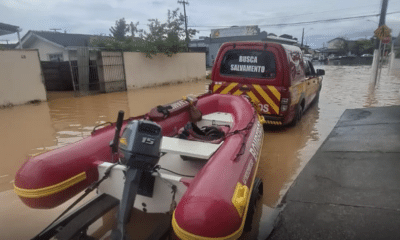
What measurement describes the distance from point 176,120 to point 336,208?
2350 millimetres

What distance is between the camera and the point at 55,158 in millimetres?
2471

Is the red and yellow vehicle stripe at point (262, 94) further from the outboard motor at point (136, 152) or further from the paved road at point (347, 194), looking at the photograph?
the outboard motor at point (136, 152)

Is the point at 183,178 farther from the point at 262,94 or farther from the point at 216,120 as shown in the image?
the point at 262,94

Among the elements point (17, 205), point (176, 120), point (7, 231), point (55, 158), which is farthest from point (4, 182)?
point (176, 120)

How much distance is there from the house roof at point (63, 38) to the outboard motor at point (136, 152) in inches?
992

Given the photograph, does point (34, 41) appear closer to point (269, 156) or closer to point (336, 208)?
point (269, 156)

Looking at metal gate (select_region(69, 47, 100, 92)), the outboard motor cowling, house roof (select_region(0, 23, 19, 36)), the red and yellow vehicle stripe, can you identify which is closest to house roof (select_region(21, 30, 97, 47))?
house roof (select_region(0, 23, 19, 36))

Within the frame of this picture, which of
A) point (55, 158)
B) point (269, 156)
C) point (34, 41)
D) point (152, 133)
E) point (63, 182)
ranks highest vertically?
point (34, 41)

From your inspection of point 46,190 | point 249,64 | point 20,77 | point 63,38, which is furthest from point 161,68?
point 63,38

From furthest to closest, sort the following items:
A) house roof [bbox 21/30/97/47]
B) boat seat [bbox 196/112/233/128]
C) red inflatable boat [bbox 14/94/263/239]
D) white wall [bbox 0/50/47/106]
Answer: house roof [bbox 21/30/97/47], white wall [bbox 0/50/47/106], boat seat [bbox 196/112/233/128], red inflatable boat [bbox 14/94/263/239]

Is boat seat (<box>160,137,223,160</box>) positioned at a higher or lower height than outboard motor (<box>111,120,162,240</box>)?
lower

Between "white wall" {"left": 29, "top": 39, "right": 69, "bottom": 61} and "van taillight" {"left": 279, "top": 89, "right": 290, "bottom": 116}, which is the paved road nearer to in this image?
"van taillight" {"left": 279, "top": 89, "right": 290, "bottom": 116}

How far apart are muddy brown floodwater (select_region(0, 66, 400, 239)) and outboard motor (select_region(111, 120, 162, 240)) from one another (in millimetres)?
969

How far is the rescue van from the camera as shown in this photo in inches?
215
